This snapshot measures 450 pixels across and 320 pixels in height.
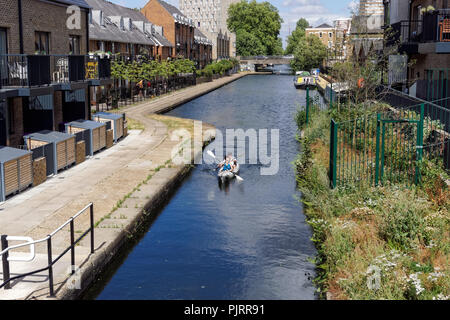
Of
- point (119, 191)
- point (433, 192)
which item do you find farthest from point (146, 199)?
point (433, 192)

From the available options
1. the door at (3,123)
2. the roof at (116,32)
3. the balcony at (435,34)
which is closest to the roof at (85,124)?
the door at (3,123)

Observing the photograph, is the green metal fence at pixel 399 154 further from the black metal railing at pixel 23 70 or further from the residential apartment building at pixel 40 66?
the residential apartment building at pixel 40 66

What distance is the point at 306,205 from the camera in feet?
58.9

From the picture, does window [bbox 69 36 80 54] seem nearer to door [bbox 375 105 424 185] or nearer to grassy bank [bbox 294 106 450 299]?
grassy bank [bbox 294 106 450 299]

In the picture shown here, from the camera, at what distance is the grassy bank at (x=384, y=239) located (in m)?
9.48

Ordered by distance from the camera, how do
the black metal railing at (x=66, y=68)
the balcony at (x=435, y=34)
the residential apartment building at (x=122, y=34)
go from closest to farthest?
the balcony at (x=435, y=34) < the black metal railing at (x=66, y=68) < the residential apartment building at (x=122, y=34)

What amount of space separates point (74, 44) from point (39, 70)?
23.2ft

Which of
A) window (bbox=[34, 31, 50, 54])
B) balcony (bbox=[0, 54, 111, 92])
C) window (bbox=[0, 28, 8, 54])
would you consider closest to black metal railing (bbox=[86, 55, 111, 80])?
balcony (bbox=[0, 54, 111, 92])

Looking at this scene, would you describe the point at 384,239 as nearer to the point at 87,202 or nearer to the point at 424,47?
the point at 87,202

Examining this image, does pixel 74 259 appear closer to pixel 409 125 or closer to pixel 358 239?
pixel 358 239

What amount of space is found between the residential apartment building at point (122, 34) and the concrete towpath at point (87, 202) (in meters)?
25.4

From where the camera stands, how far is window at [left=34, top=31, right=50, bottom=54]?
877 inches

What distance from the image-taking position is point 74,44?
86.2ft
